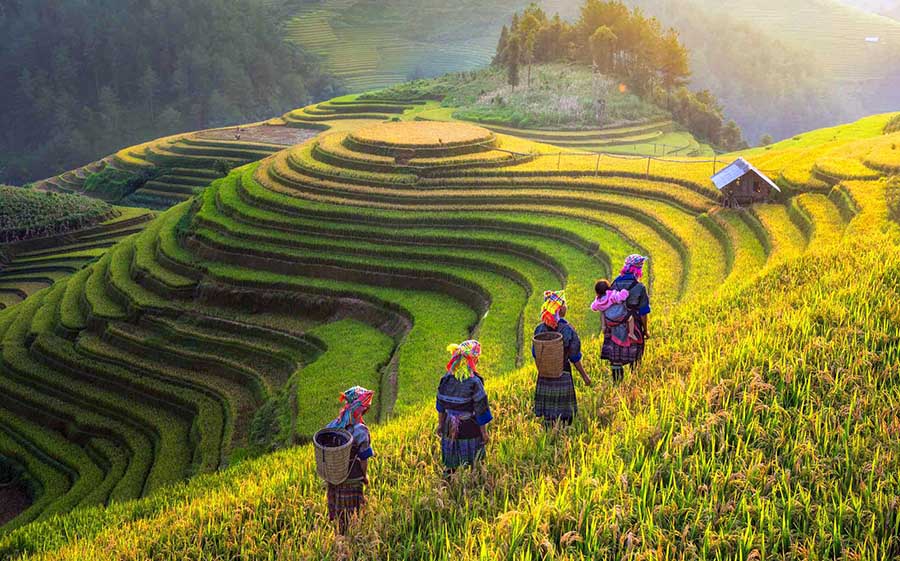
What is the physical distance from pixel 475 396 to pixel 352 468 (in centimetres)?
110

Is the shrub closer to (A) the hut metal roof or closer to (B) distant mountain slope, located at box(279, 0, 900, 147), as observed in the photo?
(A) the hut metal roof

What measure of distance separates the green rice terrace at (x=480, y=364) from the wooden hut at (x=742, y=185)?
1.40ft

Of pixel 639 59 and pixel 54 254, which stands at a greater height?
pixel 639 59

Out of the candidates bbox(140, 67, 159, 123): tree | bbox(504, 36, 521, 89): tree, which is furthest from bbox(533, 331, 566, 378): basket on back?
bbox(140, 67, 159, 123): tree

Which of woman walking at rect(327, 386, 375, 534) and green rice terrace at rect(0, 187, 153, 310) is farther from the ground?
woman walking at rect(327, 386, 375, 534)

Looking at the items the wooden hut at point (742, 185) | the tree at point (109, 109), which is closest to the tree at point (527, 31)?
the wooden hut at point (742, 185)

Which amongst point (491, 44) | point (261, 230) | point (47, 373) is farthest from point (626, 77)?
point (491, 44)

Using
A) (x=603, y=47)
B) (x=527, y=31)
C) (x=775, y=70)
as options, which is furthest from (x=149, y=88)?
(x=775, y=70)

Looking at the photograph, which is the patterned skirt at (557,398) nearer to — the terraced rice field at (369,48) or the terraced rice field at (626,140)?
the terraced rice field at (626,140)

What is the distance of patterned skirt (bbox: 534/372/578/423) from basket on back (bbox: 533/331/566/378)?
88mm

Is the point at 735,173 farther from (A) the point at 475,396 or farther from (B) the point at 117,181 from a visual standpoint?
(B) the point at 117,181

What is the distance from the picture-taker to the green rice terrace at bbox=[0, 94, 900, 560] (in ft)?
14.5

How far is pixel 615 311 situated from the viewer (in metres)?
6.75

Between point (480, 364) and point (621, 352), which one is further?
point (480, 364)
